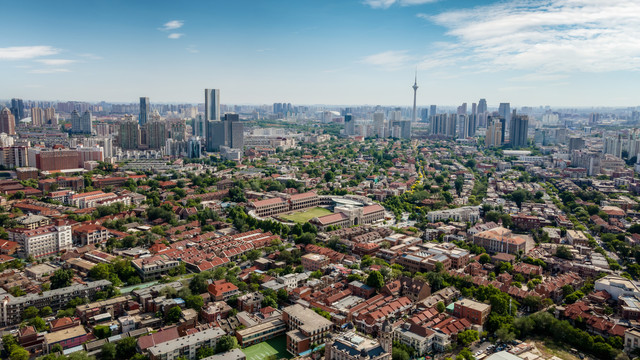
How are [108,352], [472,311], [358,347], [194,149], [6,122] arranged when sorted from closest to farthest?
[358,347] < [108,352] < [472,311] < [194,149] < [6,122]

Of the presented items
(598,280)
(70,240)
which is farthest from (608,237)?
(70,240)

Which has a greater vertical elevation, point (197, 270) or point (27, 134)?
point (27, 134)

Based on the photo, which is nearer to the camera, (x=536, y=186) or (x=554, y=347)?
(x=554, y=347)

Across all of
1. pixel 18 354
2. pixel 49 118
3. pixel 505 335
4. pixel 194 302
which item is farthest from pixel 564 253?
pixel 49 118

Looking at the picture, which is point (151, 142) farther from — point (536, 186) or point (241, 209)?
point (536, 186)

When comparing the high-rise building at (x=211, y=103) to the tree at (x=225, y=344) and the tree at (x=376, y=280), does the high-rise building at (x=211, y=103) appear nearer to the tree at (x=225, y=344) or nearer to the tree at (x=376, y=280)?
the tree at (x=376, y=280)

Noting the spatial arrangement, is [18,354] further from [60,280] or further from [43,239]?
[43,239]
